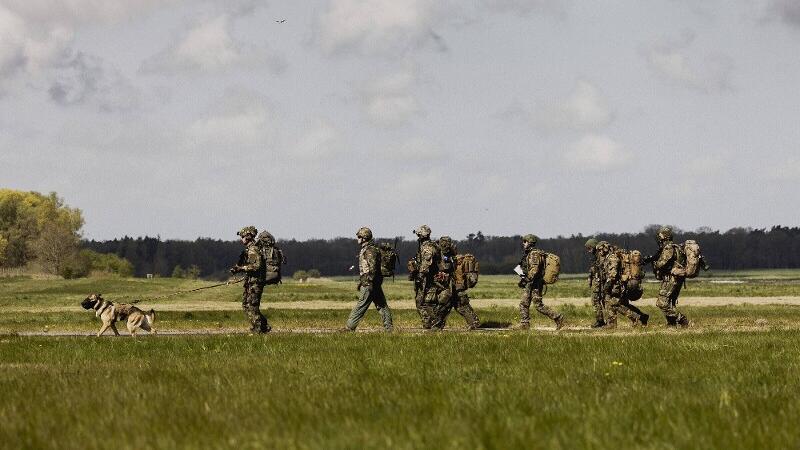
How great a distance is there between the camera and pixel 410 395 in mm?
9352

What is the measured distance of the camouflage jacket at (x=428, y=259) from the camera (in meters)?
22.8

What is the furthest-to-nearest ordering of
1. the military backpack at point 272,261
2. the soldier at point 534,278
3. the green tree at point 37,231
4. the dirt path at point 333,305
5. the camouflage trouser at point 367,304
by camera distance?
the green tree at point 37,231
the dirt path at point 333,305
the soldier at point 534,278
the camouflage trouser at point 367,304
the military backpack at point 272,261

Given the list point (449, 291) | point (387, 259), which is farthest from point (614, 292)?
point (387, 259)

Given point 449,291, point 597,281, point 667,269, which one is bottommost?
point 449,291

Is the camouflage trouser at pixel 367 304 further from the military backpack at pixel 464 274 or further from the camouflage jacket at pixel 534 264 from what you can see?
the camouflage jacket at pixel 534 264

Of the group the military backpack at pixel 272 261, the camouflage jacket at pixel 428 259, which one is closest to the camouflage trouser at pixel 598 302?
the camouflage jacket at pixel 428 259

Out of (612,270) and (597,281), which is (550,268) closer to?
(612,270)

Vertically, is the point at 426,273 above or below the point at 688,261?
below

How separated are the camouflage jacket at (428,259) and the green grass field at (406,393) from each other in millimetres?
4979

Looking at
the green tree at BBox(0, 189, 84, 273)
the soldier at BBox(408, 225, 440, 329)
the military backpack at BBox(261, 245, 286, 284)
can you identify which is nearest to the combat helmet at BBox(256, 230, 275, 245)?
the military backpack at BBox(261, 245, 286, 284)

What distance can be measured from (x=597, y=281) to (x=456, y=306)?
158 inches

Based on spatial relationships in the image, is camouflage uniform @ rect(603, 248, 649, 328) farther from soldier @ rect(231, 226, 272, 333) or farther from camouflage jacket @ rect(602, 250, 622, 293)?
soldier @ rect(231, 226, 272, 333)

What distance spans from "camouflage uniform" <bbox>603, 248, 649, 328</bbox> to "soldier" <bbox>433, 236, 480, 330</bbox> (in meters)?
3.33

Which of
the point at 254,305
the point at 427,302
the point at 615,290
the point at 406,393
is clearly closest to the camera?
the point at 406,393
